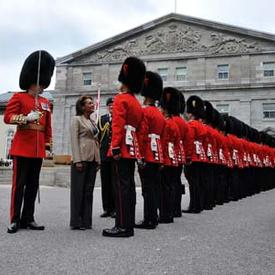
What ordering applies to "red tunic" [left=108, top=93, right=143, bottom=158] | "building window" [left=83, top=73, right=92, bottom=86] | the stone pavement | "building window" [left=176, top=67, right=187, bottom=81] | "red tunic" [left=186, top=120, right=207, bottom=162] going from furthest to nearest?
1. "building window" [left=83, top=73, right=92, bottom=86]
2. "building window" [left=176, top=67, right=187, bottom=81]
3. "red tunic" [left=186, top=120, right=207, bottom=162]
4. "red tunic" [left=108, top=93, right=143, bottom=158]
5. the stone pavement

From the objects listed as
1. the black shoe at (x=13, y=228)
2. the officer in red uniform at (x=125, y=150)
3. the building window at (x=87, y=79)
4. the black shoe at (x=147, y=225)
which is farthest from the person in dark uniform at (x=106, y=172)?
the building window at (x=87, y=79)

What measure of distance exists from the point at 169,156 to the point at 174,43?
34103 mm

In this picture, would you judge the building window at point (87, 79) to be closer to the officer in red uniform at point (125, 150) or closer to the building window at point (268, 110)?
the building window at point (268, 110)

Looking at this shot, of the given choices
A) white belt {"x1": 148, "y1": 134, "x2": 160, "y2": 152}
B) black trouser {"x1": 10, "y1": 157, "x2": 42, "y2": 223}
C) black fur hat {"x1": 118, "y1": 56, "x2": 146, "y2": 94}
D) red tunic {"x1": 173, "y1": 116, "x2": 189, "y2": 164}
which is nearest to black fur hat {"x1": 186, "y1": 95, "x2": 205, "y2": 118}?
red tunic {"x1": 173, "y1": 116, "x2": 189, "y2": 164}

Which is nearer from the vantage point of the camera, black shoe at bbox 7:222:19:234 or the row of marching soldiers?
black shoe at bbox 7:222:19:234

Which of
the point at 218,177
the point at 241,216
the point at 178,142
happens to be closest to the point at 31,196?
the point at 178,142

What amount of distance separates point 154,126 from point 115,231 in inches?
68.7

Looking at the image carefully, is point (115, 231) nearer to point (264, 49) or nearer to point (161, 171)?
point (161, 171)

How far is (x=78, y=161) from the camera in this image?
589 centimetres

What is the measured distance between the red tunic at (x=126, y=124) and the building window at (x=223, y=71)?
33608 millimetres

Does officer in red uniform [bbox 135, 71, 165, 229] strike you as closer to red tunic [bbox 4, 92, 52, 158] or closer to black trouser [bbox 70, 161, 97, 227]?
black trouser [bbox 70, 161, 97, 227]

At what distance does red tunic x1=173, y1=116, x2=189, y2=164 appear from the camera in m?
7.47

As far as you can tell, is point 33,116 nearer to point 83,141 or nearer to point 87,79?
point 83,141

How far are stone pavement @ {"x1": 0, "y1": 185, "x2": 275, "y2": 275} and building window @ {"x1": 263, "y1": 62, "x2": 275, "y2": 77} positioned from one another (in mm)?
32396
